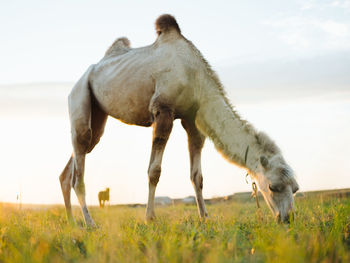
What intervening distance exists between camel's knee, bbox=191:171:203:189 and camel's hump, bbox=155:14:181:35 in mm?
2416

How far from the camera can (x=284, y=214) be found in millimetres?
4566

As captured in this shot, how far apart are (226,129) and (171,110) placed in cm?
85

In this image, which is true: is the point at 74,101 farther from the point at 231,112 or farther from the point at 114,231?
the point at 114,231

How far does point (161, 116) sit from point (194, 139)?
1035mm

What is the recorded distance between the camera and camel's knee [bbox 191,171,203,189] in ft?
20.6

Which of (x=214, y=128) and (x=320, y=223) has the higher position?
(x=214, y=128)

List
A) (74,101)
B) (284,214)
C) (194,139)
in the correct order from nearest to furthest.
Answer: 1. (284,214)
2. (194,139)
3. (74,101)

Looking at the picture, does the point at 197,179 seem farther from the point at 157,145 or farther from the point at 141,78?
the point at 141,78

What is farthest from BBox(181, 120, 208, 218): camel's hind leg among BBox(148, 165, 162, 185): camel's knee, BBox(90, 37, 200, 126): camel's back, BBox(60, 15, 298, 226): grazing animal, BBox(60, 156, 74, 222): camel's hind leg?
BBox(60, 156, 74, 222): camel's hind leg

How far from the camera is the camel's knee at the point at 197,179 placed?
627 centimetres

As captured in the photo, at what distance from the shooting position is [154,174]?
18.4ft

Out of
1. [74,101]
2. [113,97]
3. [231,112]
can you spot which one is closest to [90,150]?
[74,101]

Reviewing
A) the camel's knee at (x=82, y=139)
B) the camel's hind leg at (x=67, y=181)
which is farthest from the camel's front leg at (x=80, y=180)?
the camel's hind leg at (x=67, y=181)

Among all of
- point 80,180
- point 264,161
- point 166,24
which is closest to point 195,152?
point 264,161
